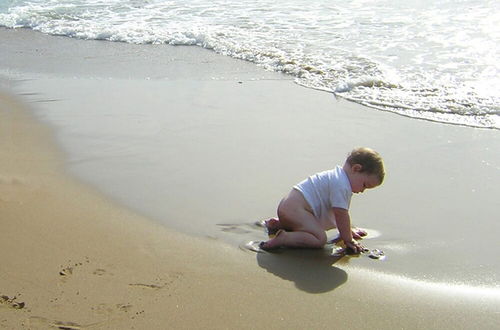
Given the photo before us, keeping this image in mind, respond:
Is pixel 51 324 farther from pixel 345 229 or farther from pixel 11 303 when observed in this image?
pixel 345 229

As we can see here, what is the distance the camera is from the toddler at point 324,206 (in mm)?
3225

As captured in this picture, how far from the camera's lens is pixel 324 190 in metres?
3.38

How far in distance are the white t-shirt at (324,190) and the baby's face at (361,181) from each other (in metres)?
0.03

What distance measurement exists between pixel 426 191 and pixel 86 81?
410cm

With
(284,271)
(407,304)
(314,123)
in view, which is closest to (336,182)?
(284,271)

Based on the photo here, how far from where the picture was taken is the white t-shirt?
10.9 feet

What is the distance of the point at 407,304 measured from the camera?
2676 millimetres

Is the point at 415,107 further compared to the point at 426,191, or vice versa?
the point at 415,107

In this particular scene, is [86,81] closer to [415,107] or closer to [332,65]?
[332,65]

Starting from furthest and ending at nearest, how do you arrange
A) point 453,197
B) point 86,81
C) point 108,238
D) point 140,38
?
point 140,38, point 86,81, point 453,197, point 108,238

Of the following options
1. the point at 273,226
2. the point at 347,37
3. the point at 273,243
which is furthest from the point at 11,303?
the point at 347,37

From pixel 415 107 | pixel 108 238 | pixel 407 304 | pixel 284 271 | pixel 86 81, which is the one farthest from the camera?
pixel 86 81

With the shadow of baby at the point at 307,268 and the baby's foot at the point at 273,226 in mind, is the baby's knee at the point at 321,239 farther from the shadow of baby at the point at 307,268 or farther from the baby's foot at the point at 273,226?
the baby's foot at the point at 273,226

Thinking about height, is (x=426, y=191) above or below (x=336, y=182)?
below
